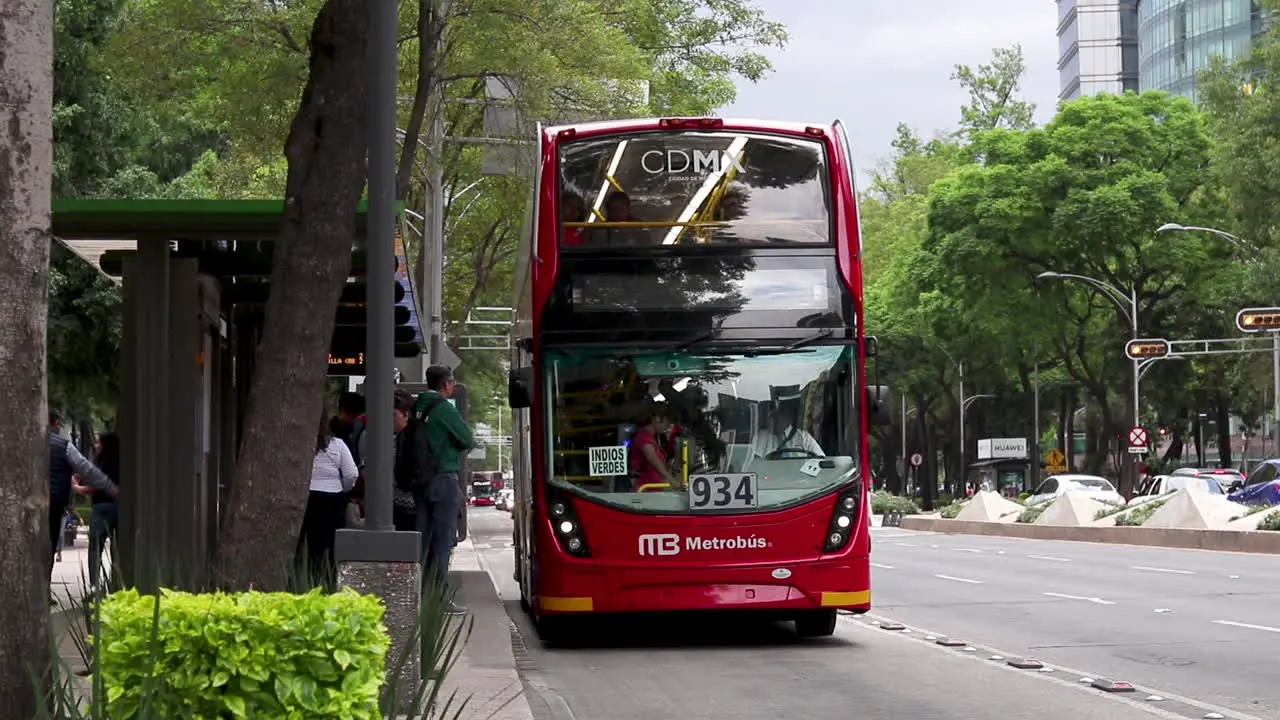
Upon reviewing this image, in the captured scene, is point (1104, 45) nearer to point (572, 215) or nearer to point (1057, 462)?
point (1057, 462)

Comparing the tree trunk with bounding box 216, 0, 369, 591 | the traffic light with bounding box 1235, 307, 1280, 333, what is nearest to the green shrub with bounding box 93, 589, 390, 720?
the tree trunk with bounding box 216, 0, 369, 591

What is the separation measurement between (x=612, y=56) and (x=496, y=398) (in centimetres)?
7002

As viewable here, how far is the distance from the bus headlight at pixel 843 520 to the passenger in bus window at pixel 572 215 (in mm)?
2705

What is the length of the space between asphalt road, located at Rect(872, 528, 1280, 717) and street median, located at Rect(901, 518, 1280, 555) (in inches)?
36.4

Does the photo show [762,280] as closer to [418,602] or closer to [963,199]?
[418,602]

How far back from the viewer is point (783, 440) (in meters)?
14.8

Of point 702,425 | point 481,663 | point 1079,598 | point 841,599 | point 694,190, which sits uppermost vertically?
point 694,190

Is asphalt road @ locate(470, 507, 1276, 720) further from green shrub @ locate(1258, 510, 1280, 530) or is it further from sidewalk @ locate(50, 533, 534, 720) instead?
green shrub @ locate(1258, 510, 1280, 530)

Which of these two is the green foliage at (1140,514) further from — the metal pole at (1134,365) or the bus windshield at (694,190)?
the bus windshield at (694,190)

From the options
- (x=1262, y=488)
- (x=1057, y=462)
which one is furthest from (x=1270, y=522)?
(x=1057, y=462)

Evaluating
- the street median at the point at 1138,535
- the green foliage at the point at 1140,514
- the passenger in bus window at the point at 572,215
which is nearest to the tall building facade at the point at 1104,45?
the street median at the point at 1138,535

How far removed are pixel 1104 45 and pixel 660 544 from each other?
122 meters

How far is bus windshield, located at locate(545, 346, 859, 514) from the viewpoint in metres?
14.7

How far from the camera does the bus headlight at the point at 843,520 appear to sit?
576 inches
